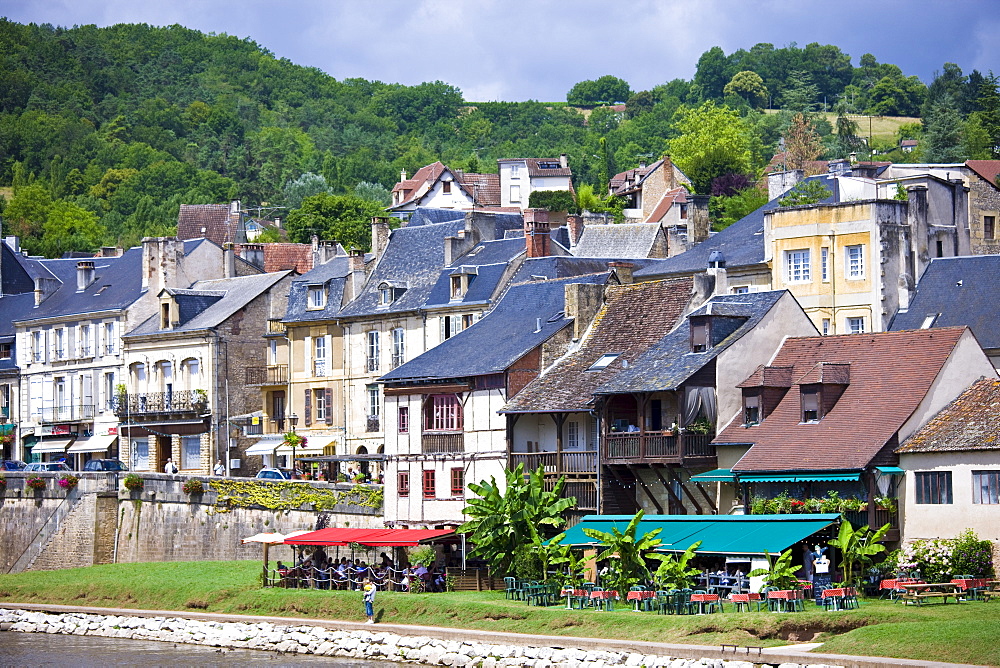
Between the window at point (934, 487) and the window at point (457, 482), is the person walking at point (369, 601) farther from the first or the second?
the window at point (934, 487)

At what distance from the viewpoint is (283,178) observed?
17888 centimetres

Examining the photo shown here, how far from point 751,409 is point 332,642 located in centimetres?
1265

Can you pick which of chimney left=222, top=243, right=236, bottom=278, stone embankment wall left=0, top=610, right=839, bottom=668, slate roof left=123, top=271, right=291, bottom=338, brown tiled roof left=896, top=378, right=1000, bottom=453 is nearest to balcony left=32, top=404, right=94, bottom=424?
slate roof left=123, top=271, right=291, bottom=338

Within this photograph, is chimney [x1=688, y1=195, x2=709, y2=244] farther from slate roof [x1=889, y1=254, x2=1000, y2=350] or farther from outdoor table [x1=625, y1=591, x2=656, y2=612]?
outdoor table [x1=625, y1=591, x2=656, y2=612]

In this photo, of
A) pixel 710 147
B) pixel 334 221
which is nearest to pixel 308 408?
pixel 710 147

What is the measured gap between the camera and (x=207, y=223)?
126 metres

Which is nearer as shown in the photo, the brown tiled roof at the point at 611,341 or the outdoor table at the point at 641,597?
the outdoor table at the point at 641,597

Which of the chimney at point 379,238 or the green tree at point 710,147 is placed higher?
the green tree at point 710,147

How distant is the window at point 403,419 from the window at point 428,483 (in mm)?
1823

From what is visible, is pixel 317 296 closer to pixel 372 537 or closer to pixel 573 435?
pixel 573 435

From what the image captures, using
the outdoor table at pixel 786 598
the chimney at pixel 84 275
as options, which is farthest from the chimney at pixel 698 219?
the outdoor table at pixel 786 598

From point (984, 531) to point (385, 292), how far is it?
35.2 m

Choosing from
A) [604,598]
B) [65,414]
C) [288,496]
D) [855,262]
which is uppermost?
[855,262]

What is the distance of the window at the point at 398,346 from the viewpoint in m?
67.8
